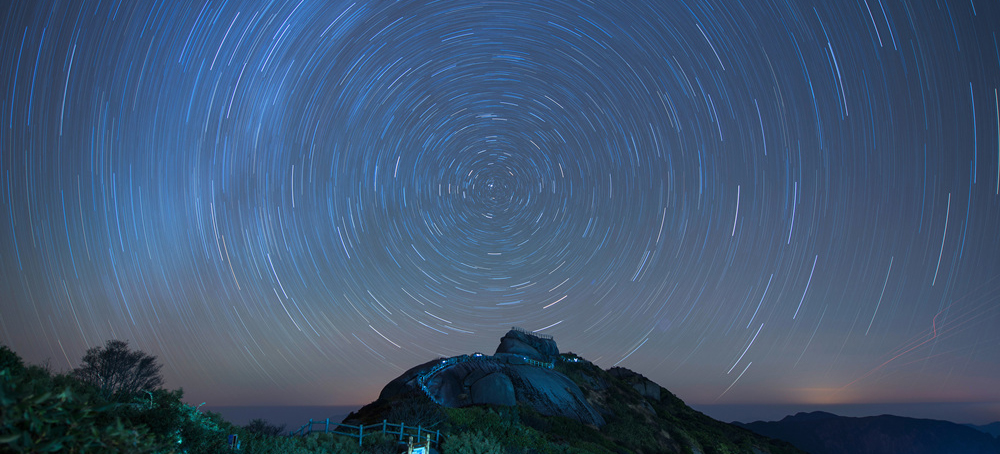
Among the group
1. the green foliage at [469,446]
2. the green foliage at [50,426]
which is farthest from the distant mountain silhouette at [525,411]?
the green foliage at [50,426]

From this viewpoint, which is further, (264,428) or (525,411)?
(525,411)

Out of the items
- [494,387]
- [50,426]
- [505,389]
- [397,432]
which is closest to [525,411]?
[505,389]

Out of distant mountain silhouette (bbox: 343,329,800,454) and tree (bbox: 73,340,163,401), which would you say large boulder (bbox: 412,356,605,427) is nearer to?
distant mountain silhouette (bbox: 343,329,800,454)

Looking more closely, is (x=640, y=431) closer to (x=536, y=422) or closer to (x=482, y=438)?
(x=536, y=422)

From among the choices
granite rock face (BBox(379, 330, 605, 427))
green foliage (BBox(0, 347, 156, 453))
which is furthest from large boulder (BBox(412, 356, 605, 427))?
green foliage (BBox(0, 347, 156, 453))

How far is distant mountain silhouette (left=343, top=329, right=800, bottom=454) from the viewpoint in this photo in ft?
73.1

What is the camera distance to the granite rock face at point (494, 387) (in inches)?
1335

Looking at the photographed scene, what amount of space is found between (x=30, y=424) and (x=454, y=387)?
107 ft

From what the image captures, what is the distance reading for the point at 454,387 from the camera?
1421 inches

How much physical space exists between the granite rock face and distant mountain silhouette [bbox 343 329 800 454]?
0.23 feet

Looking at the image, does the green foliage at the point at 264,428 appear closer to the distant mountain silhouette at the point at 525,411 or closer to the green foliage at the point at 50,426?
the distant mountain silhouette at the point at 525,411

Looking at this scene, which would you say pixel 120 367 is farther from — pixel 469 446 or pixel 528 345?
pixel 528 345

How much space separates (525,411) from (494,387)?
483cm

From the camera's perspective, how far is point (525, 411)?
1168 inches
